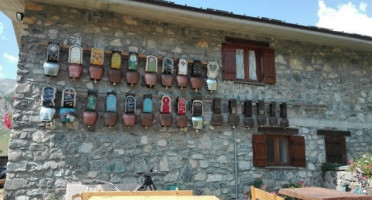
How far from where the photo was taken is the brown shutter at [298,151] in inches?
299

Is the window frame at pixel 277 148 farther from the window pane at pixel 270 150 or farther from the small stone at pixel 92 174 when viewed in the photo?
the small stone at pixel 92 174

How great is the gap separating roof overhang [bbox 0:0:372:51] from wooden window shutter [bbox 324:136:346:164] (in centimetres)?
257

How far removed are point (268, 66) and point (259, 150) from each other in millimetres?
2122

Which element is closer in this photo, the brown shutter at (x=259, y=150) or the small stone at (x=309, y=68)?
the brown shutter at (x=259, y=150)

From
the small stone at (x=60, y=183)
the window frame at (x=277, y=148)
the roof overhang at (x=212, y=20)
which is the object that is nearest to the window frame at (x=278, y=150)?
the window frame at (x=277, y=148)

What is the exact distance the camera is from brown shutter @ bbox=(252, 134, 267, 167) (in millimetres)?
7259

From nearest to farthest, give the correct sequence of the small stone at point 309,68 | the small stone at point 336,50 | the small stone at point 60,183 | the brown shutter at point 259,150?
the small stone at point 60,183 → the brown shutter at point 259,150 → the small stone at point 309,68 → the small stone at point 336,50

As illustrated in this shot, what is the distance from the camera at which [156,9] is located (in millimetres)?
6410

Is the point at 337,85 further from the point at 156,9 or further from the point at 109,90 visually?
the point at 109,90

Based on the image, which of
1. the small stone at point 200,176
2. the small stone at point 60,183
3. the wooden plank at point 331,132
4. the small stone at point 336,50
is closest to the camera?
the small stone at point 60,183

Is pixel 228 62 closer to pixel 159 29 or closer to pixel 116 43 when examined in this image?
pixel 159 29

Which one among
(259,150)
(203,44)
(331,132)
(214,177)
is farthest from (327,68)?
(214,177)

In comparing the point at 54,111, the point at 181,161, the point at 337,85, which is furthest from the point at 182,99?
the point at 337,85

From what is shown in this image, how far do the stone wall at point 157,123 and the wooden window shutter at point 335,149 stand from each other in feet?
0.84
